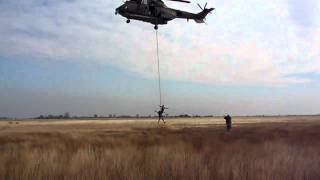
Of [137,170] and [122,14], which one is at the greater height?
[122,14]

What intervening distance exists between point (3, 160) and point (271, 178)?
28.2 feet

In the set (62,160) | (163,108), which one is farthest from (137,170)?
(163,108)

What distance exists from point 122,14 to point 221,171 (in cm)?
2690

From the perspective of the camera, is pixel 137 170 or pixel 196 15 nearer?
pixel 137 170

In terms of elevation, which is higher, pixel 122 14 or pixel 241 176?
pixel 122 14

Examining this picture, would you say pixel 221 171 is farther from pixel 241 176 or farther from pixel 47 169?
pixel 47 169

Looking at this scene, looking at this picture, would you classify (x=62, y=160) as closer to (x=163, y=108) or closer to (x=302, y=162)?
(x=302, y=162)

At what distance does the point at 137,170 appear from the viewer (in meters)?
12.5

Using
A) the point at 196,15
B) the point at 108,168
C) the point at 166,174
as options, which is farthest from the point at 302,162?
the point at 196,15

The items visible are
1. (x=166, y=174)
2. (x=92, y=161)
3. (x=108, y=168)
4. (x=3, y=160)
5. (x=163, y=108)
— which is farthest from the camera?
(x=163, y=108)

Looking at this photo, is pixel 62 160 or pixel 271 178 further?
pixel 62 160

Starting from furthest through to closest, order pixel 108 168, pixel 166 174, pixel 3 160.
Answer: pixel 3 160 → pixel 108 168 → pixel 166 174

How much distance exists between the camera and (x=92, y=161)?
14.4 metres

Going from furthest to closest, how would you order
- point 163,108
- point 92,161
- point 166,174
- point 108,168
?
point 163,108 → point 92,161 → point 108,168 → point 166,174
